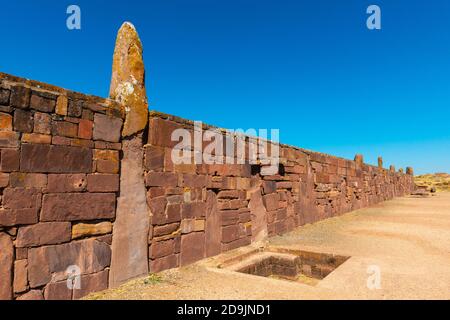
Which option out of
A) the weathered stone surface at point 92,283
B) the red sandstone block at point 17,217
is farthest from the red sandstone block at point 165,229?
the red sandstone block at point 17,217

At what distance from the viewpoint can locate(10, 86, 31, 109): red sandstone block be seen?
3.89 m

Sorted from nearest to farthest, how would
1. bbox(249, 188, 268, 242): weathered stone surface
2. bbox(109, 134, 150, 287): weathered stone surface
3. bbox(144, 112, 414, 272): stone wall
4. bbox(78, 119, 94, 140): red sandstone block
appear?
bbox(78, 119, 94, 140): red sandstone block
bbox(109, 134, 150, 287): weathered stone surface
bbox(144, 112, 414, 272): stone wall
bbox(249, 188, 268, 242): weathered stone surface

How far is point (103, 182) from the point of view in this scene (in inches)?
191

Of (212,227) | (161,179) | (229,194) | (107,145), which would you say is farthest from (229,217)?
(107,145)

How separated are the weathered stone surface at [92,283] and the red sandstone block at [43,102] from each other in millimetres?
2193

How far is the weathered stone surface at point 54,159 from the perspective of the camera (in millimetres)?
4000

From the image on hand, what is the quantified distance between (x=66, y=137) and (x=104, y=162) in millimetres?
662

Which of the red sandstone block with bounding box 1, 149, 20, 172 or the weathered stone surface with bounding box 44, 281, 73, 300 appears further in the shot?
the weathered stone surface with bounding box 44, 281, 73, 300

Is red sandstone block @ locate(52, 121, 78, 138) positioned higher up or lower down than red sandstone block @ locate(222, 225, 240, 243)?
higher up

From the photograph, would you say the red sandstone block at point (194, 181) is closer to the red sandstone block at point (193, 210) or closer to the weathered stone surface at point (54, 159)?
the red sandstone block at point (193, 210)

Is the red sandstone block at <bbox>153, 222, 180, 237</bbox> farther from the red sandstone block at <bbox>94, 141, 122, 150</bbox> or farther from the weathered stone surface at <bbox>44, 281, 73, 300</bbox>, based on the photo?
the weathered stone surface at <bbox>44, 281, 73, 300</bbox>

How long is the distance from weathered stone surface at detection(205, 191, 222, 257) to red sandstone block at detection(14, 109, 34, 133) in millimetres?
3600

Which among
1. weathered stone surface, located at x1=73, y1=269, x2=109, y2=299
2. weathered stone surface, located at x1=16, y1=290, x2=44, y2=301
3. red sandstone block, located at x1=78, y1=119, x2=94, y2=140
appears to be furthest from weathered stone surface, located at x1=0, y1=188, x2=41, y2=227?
weathered stone surface, located at x1=73, y1=269, x2=109, y2=299

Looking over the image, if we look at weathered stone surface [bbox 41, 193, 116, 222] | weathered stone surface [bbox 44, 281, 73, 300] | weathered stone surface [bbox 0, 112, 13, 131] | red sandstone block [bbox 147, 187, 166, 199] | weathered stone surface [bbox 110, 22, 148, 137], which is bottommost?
weathered stone surface [bbox 44, 281, 73, 300]
